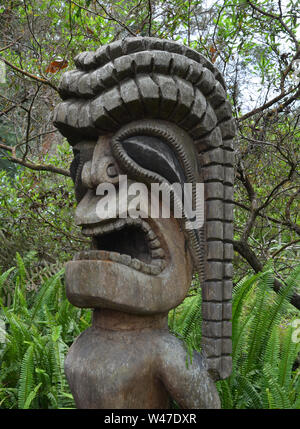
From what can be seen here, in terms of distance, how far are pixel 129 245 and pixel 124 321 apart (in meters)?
0.39

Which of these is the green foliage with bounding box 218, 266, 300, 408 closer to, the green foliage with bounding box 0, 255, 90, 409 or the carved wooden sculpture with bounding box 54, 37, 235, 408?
the carved wooden sculpture with bounding box 54, 37, 235, 408

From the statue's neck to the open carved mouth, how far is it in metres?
0.25

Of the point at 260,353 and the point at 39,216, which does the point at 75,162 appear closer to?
the point at 260,353

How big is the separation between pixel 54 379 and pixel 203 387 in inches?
53.6

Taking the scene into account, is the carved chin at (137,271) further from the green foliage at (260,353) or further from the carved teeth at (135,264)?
the green foliage at (260,353)

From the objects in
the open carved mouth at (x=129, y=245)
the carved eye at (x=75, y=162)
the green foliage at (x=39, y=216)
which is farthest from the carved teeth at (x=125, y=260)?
the green foliage at (x=39, y=216)

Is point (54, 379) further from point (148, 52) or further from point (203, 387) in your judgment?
point (148, 52)

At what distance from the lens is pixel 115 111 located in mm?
1909

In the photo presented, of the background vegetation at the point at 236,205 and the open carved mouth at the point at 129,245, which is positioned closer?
the open carved mouth at the point at 129,245

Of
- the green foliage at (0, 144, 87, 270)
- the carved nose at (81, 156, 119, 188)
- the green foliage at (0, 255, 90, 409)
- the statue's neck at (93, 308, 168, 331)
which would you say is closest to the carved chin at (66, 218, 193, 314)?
the statue's neck at (93, 308, 168, 331)

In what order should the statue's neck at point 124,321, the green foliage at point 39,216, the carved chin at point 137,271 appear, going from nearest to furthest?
the carved chin at point 137,271 < the statue's neck at point 124,321 < the green foliage at point 39,216

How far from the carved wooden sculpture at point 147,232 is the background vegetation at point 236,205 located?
281 millimetres

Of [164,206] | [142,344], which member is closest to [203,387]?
[142,344]

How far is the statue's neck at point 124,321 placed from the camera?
192 centimetres
